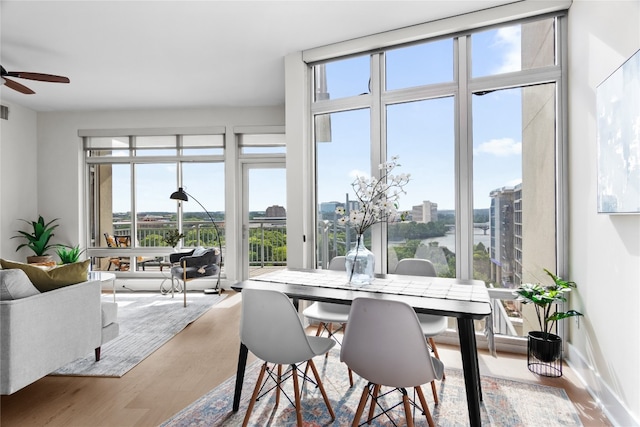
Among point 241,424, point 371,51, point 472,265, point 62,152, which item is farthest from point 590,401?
point 62,152

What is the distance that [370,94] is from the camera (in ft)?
11.7

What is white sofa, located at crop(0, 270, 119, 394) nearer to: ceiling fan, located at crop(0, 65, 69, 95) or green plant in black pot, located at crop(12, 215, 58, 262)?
ceiling fan, located at crop(0, 65, 69, 95)

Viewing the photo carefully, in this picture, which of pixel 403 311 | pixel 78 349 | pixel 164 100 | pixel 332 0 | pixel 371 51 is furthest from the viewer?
pixel 164 100

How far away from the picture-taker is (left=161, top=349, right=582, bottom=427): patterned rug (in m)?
2.04

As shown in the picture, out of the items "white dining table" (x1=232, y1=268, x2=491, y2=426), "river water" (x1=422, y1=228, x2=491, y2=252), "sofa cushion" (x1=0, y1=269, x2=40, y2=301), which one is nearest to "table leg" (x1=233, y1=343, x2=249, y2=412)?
"white dining table" (x1=232, y1=268, x2=491, y2=426)

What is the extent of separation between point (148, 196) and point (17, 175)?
6.09 feet

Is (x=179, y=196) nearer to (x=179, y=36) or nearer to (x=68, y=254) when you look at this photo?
(x=68, y=254)

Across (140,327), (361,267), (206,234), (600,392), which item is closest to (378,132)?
(361,267)

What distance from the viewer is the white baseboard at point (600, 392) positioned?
191 cm

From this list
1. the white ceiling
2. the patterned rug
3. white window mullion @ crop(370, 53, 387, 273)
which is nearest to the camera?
the patterned rug

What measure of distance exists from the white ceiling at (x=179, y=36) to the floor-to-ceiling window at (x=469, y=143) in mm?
393

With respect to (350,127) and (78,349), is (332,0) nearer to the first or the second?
(350,127)

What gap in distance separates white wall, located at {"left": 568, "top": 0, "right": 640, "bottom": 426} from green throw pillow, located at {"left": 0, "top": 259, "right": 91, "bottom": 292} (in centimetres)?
349

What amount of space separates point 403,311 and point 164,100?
5.12 meters
